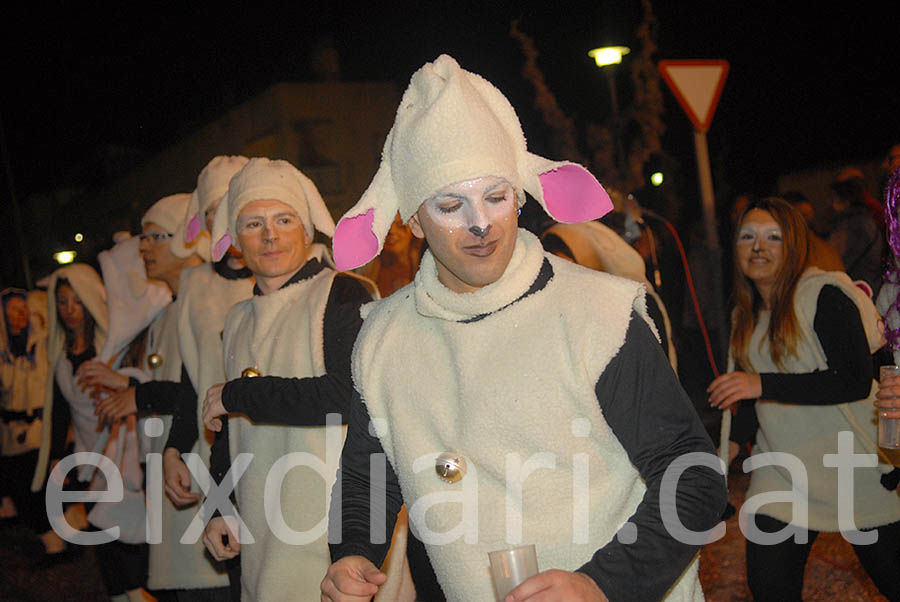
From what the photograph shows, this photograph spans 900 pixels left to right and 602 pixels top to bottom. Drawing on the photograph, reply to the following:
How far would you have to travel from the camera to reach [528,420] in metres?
2.12

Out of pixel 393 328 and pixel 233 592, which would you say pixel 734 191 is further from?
pixel 393 328

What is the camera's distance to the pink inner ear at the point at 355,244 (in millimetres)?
2465

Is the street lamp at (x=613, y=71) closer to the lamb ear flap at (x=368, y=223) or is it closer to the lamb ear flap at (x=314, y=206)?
the lamb ear flap at (x=314, y=206)

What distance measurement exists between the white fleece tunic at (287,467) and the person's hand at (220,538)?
0.22 ft

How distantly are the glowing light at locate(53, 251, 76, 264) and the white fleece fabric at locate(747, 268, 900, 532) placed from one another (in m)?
14.0

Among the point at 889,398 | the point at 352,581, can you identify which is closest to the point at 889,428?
the point at 889,398

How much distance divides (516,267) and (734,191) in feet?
35.8

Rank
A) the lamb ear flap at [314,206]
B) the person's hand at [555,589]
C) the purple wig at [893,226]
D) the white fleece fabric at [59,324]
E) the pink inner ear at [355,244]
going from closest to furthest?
the person's hand at [555,589] < the pink inner ear at [355,244] < the purple wig at [893,226] < the lamb ear flap at [314,206] < the white fleece fabric at [59,324]

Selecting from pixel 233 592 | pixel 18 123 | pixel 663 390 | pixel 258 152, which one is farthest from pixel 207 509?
pixel 18 123

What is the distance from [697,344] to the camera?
834cm

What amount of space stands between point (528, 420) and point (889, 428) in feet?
4.60

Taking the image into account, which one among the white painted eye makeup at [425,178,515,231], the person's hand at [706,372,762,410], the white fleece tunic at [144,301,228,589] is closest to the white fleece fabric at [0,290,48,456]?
the white fleece tunic at [144,301,228,589]

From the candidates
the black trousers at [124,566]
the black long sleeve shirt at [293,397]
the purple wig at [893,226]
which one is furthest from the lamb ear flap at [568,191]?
the black trousers at [124,566]

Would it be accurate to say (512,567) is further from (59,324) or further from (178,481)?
(59,324)
